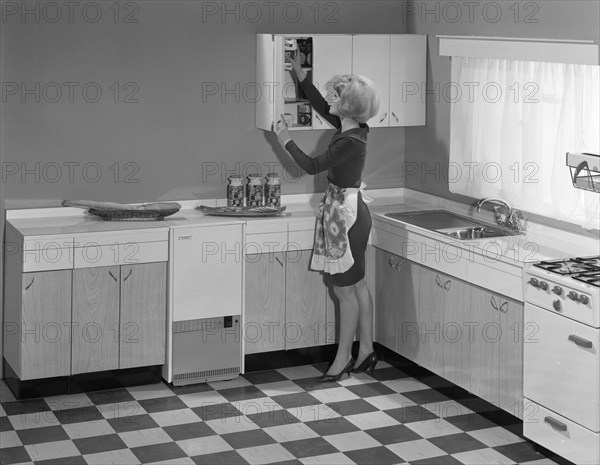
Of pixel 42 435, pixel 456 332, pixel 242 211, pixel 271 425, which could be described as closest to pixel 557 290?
pixel 456 332

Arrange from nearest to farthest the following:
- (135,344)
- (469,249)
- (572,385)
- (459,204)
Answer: (572,385)
(469,249)
(135,344)
(459,204)

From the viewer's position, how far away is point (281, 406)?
18.5 ft

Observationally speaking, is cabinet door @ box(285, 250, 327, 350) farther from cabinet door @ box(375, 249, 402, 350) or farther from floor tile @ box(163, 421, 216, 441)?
floor tile @ box(163, 421, 216, 441)

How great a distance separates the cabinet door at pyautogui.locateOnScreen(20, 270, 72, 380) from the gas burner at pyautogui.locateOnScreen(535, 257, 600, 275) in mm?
2484

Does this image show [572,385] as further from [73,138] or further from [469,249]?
[73,138]

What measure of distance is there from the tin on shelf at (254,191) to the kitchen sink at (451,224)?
2.57ft

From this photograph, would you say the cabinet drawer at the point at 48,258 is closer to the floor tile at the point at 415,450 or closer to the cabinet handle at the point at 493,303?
the floor tile at the point at 415,450

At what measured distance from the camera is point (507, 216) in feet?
19.3

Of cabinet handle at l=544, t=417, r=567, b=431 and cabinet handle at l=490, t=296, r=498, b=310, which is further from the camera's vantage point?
cabinet handle at l=490, t=296, r=498, b=310

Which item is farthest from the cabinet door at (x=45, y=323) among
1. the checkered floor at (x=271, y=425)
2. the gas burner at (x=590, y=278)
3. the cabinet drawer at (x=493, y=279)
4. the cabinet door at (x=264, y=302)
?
the gas burner at (x=590, y=278)

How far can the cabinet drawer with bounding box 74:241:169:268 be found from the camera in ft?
18.3

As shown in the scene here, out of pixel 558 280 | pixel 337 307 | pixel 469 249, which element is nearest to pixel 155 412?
pixel 337 307

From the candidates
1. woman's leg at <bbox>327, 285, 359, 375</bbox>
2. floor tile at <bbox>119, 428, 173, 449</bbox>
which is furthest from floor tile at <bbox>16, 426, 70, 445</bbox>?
woman's leg at <bbox>327, 285, 359, 375</bbox>

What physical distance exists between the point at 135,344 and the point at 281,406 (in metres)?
0.89
